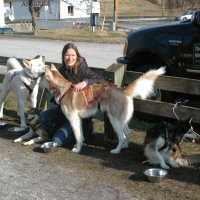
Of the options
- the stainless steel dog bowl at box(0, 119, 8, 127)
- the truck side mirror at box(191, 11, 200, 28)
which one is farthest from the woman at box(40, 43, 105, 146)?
the truck side mirror at box(191, 11, 200, 28)

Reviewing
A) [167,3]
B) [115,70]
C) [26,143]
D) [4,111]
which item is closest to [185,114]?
[115,70]

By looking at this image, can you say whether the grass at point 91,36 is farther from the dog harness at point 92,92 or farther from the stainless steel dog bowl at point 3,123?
the dog harness at point 92,92

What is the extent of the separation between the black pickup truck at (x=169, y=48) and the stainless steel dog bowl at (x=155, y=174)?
2375 millimetres

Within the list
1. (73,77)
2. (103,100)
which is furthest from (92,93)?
(73,77)

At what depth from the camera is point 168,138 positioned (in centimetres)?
516

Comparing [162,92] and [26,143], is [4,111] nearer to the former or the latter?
[26,143]

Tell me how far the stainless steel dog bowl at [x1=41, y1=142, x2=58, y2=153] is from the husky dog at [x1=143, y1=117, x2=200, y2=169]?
1351 millimetres

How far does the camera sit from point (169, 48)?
7066mm

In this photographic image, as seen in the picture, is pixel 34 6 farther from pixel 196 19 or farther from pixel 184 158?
pixel 184 158

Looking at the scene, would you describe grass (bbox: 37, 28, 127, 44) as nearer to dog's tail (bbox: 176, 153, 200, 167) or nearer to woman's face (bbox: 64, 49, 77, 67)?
woman's face (bbox: 64, 49, 77, 67)

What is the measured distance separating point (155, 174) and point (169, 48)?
2837 mm

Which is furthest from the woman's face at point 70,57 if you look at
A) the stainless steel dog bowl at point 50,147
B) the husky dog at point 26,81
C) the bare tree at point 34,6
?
the bare tree at point 34,6

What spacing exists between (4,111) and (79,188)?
4.21m

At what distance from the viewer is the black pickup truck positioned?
6754 millimetres
